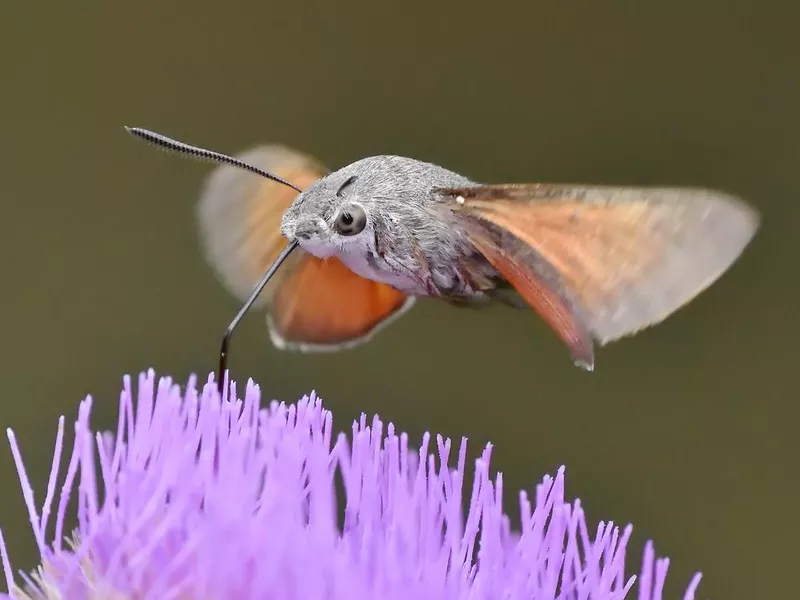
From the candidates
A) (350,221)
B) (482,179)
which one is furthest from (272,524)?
(482,179)

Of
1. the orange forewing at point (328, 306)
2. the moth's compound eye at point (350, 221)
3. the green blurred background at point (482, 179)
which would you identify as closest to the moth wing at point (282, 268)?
the orange forewing at point (328, 306)

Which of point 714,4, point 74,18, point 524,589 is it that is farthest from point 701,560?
point 74,18

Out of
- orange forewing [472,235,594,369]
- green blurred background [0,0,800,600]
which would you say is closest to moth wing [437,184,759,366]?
orange forewing [472,235,594,369]

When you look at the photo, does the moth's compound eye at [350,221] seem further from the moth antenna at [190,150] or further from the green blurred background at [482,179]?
the green blurred background at [482,179]

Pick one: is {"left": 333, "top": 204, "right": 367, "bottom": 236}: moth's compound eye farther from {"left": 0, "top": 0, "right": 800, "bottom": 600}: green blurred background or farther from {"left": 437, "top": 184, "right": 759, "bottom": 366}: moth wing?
{"left": 0, "top": 0, "right": 800, "bottom": 600}: green blurred background

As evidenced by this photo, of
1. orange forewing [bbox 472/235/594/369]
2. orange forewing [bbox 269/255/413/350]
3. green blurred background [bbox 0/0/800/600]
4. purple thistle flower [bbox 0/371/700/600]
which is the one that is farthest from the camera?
green blurred background [bbox 0/0/800/600]
